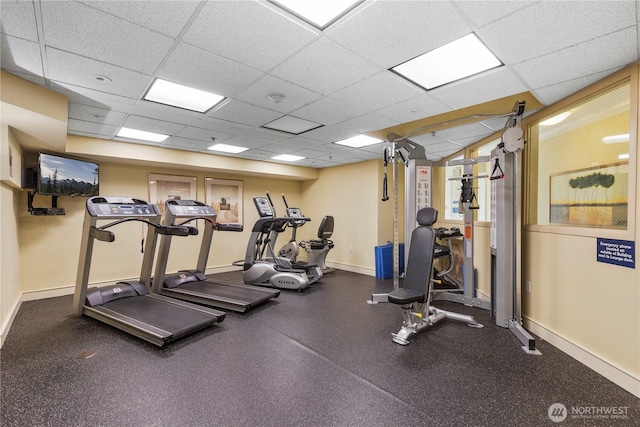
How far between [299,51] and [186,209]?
9.58 feet

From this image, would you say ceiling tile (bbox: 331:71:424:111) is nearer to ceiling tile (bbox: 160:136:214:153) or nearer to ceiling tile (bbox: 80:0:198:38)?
ceiling tile (bbox: 80:0:198:38)

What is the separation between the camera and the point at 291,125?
389cm

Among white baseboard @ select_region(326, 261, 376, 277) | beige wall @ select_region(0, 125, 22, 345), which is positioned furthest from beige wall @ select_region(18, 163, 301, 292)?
white baseboard @ select_region(326, 261, 376, 277)

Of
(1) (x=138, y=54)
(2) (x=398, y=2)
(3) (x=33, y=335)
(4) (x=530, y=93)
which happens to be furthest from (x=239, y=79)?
(3) (x=33, y=335)

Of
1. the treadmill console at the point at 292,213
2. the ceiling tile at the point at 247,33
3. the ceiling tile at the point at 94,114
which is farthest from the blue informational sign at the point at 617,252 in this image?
the ceiling tile at the point at 94,114

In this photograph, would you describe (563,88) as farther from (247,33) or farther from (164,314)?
(164,314)

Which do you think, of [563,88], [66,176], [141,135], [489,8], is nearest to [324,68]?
[489,8]

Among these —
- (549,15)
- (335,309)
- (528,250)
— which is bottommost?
(335,309)

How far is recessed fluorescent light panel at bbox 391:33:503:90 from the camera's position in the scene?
6.81 ft

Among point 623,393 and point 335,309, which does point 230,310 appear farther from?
point 623,393

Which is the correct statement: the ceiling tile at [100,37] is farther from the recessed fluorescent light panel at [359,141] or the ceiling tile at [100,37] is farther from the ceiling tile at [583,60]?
the recessed fluorescent light panel at [359,141]

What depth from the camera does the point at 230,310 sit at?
12.8ft

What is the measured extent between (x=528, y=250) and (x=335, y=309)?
2470 millimetres

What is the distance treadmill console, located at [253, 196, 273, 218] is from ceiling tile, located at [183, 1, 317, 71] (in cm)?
321
